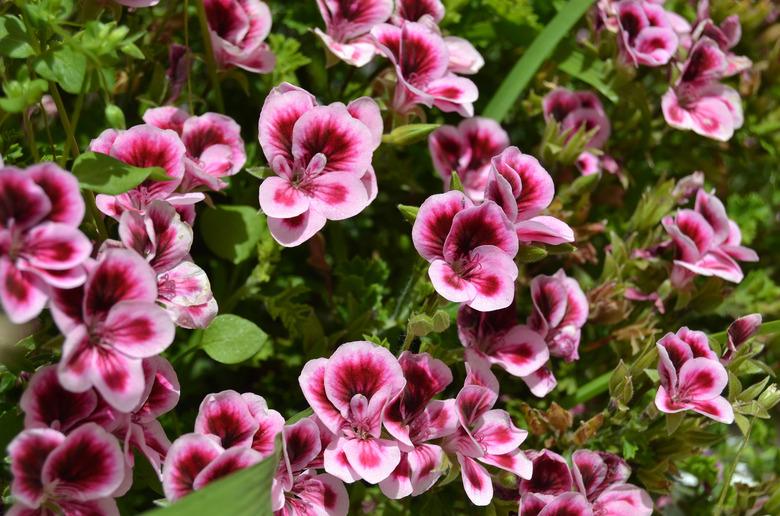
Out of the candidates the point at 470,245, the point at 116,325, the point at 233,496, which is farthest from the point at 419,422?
the point at 116,325

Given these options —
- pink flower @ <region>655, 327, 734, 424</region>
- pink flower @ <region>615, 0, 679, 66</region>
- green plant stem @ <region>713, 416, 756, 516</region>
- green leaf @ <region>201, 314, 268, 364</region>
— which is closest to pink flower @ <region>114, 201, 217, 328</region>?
green leaf @ <region>201, 314, 268, 364</region>

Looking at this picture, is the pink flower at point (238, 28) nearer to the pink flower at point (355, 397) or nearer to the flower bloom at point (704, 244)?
the pink flower at point (355, 397)

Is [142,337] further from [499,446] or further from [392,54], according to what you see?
[392,54]

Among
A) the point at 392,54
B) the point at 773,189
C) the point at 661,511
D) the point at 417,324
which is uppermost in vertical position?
the point at 392,54

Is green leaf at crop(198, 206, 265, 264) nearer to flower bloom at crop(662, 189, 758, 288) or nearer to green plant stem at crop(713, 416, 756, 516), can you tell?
flower bloom at crop(662, 189, 758, 288)

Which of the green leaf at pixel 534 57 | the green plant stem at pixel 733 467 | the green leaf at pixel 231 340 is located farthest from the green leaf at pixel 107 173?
the green plant stem at pixel 733 467

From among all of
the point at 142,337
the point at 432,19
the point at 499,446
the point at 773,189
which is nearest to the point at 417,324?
the point at 499,446
